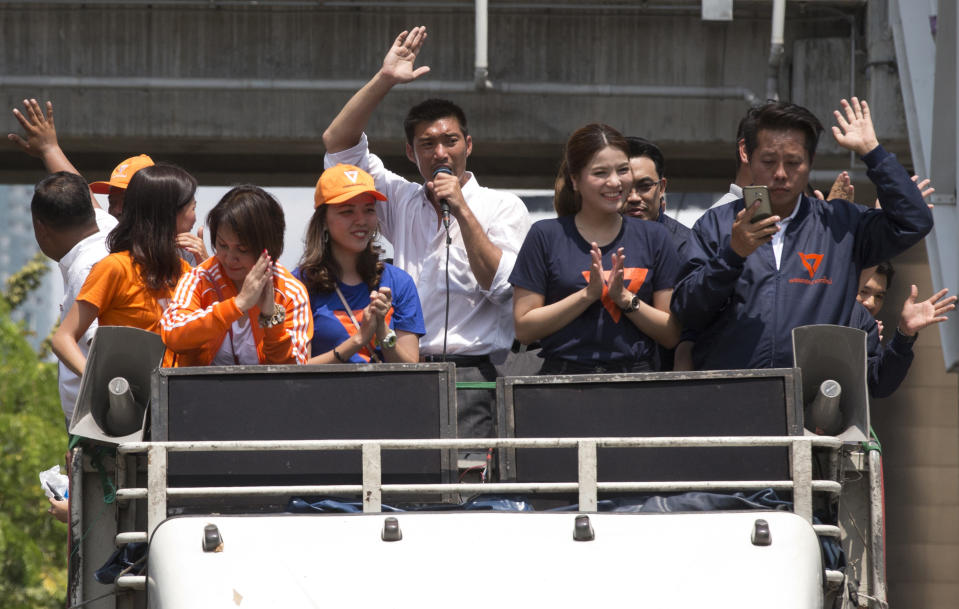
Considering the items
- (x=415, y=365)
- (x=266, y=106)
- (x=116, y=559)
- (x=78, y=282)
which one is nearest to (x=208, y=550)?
(x=116, y=559)

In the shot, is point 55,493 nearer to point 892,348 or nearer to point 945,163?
point 892,348

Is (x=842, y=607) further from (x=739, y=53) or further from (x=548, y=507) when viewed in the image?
→ (x=739, y=53)

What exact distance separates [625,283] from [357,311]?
116 centimetres

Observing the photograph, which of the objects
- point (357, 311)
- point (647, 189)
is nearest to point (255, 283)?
point (357, 311)

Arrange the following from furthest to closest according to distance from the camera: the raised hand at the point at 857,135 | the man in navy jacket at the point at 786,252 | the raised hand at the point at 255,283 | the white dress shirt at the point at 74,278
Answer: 1. the white dress shirt at the point at 74,278
2. the raised hand at the point at 857,135
3. the man in navy jacket at the point at 786,252
4. the raised hand at the point at 255,283

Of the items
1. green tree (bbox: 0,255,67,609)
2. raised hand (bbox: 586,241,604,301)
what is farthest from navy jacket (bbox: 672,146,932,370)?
green tree (bbox: 0,255,67,609)

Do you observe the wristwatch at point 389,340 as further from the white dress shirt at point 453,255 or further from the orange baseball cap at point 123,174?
the orange baseball cap at point 123,174

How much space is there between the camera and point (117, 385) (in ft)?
16.3

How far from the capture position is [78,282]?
6805 millimetres

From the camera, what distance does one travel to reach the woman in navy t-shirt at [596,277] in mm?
5887

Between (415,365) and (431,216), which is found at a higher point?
(431,216)

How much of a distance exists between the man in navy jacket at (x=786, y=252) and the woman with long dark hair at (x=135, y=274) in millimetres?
2204

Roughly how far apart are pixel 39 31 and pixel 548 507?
9.63m

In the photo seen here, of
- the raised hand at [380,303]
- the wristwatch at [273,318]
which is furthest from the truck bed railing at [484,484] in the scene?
the raised hand at [380,303]
